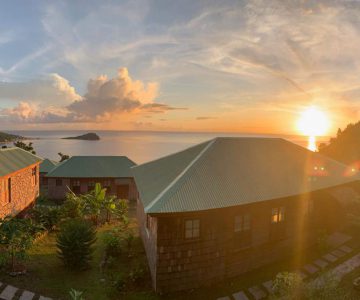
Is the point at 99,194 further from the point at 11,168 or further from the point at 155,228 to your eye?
the point at 155,228

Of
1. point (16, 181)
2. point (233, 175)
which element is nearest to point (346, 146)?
point (233, 175)

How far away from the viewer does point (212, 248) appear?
43.9 feet

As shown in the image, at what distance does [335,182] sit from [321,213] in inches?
90.4

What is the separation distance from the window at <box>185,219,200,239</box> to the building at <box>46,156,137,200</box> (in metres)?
26.2

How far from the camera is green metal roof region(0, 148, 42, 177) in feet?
72.0

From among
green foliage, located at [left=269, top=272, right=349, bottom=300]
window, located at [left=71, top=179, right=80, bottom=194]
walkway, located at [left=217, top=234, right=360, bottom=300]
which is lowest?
window, located at [left=71, top=179, right=80, bottom=194]

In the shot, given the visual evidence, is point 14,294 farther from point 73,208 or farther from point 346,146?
point 346,146

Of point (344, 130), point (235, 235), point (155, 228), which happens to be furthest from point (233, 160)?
point (344, 130)

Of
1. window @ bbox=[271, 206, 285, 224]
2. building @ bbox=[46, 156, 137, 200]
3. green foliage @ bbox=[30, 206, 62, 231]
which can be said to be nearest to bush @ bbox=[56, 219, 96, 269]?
green foliage @ bbox=[30, 206, 62, 231]

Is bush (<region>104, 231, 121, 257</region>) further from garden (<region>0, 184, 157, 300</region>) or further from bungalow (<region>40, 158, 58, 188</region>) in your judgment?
bungalow (<region>40, 158, 58, 188</region>)

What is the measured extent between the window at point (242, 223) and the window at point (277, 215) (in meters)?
1.89

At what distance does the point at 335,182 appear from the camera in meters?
18.3

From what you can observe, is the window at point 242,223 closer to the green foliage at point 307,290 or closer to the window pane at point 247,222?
the window pane at point 247,222

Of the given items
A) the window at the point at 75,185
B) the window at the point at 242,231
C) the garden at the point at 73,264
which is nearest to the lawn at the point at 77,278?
the garden at the point at 73,264
